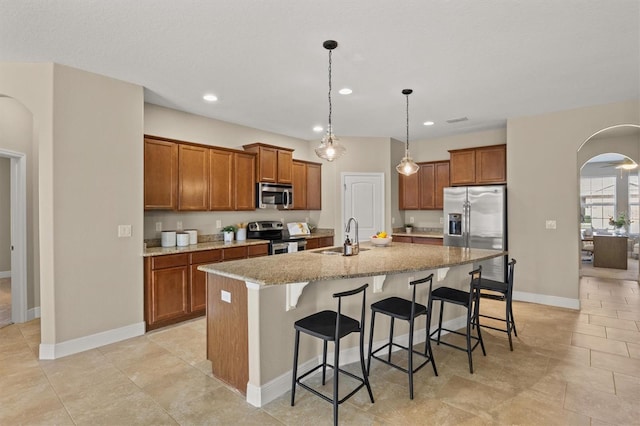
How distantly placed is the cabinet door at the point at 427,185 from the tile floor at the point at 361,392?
3.26 meters

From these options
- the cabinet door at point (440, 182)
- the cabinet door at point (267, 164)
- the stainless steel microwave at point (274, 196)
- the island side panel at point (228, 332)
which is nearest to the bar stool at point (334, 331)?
the island side panel at point (228, 332)

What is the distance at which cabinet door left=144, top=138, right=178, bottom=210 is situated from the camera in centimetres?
411

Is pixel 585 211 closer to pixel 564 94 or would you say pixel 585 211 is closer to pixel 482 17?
pixel 564 94

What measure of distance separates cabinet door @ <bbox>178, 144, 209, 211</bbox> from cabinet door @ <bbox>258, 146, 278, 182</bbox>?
3.07ft

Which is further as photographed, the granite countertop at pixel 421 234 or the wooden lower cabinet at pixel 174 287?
the granite countertop at pixel 421 234

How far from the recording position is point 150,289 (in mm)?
3801

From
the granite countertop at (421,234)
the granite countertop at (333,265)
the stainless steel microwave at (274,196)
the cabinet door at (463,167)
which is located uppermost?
the cabinet door at (463,167)

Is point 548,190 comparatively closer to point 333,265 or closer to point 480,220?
point 480,220

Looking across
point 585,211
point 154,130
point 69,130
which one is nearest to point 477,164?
point 154,130

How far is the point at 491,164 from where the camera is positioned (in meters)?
5.57

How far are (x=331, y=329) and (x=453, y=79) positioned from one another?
297 cm

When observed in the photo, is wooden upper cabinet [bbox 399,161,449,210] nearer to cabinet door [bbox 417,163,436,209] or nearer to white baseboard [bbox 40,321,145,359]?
cabinet door [bbox 417,163,436,209]

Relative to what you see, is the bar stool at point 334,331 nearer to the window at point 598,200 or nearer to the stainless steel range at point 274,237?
the stainless steel range at point 274,237

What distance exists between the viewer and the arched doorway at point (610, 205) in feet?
20.3
